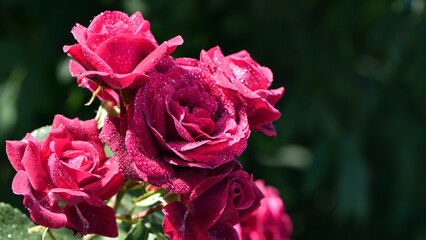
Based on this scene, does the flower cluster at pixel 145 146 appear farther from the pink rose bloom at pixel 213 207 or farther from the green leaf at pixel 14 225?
the green leaf at pixel 14 225

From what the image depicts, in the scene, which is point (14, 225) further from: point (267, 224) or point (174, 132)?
point (267, 224)

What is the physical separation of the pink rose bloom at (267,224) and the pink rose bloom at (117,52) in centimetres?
42

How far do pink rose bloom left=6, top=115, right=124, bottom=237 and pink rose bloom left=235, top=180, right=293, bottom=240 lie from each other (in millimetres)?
360

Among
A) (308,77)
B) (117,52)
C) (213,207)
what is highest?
(117,52)

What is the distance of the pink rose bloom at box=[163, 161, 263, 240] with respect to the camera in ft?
2.04

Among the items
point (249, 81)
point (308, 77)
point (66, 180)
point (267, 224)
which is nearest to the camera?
point (66, 180)

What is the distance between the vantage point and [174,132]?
629 mm

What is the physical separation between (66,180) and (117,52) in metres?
0.16

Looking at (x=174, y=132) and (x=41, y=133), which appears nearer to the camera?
(x=174, y=132)

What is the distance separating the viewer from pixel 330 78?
8.77 ft

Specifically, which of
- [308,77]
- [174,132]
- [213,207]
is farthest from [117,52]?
[308,77]

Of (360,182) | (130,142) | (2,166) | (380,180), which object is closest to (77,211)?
(130,142)

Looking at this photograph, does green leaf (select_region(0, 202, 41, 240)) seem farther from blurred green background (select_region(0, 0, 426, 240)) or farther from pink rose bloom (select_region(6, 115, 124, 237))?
blurred green background (select_region(0, 0, 426, 240))

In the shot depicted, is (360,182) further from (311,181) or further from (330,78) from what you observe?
(330,78)
